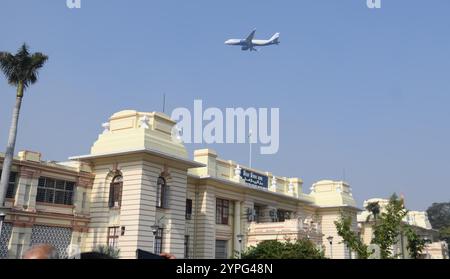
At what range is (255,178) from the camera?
43125mm

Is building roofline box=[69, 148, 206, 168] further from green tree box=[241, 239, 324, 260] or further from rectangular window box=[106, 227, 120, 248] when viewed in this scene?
green tree box=[241, 239, 324, 260]

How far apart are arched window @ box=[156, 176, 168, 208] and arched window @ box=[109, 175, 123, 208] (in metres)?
2.36

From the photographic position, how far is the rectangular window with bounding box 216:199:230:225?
39.4m

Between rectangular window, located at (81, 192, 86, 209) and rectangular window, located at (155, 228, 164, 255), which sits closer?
rectangular window, located at (155, 228, 164, 255)

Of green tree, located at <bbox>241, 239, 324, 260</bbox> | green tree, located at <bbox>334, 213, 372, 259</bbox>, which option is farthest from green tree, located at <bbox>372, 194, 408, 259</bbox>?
green tree, located at <bbox>241, 239, 324, 260</bbox>

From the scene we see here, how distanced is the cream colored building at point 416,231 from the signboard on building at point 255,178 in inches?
770

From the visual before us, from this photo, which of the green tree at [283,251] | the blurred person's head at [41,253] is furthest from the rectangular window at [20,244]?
the blurred person's head at [41,253]

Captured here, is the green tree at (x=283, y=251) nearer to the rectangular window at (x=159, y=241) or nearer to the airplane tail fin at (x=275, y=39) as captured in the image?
the rectangular window at (x=159, y=241)

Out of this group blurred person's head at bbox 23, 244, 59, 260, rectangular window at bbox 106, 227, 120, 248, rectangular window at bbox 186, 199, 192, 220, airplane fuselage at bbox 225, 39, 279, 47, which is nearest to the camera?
blurred person's head at bbox 23, 244, 59, 260

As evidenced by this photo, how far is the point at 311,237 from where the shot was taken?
41531 millimetres

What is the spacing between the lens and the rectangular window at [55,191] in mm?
29427

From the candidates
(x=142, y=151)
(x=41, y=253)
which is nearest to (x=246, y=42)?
(x=142, y=151)

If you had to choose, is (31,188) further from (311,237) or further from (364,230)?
(364,230)
